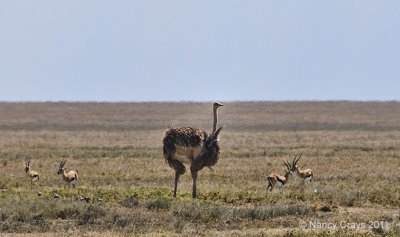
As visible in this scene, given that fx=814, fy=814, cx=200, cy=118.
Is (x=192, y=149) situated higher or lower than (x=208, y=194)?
higher

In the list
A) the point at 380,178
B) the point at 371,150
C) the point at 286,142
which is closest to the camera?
the point at 380,178

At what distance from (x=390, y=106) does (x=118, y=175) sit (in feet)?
259

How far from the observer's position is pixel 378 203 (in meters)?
18.0

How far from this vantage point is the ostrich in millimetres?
18578

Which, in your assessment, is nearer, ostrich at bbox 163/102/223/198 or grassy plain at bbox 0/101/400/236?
grassy plain at bbox 0/101/400/236

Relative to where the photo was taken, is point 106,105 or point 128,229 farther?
point 106,105

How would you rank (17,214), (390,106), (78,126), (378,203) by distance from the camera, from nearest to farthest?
(17,214) < (378,203) < (78,126) < (390,106)

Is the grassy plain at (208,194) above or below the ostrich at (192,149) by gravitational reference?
below

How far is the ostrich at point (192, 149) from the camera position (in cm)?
1858

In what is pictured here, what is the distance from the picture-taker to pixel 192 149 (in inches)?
→ 737

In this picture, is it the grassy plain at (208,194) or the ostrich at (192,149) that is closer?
the grassy plain at (208,194)

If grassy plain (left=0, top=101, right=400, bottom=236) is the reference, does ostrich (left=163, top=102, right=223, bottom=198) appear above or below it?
above

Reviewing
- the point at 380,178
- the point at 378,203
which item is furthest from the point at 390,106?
the point at 378,203

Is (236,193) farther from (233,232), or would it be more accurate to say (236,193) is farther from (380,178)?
(380,178)
